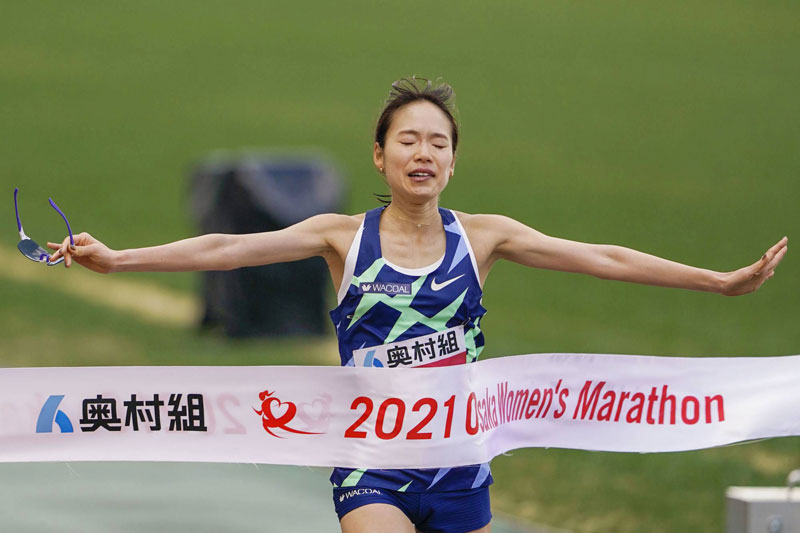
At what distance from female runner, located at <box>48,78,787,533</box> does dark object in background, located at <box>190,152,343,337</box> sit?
28.9 ft

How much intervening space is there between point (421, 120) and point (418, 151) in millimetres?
120

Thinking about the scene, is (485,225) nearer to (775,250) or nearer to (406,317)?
(406,317)

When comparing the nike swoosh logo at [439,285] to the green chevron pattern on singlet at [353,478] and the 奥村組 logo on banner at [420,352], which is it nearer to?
the 奥村組 logo on banner at [420,352]

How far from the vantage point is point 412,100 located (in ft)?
14.6

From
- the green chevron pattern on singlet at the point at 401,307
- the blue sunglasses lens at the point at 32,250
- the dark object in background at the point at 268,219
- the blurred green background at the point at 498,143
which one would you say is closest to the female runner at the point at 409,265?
the green chevron pattern on singlet at the point at 401,307

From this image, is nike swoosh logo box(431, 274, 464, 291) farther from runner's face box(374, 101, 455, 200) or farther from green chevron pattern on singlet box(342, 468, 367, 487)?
green chevron pattern on singlet box(342, 468, 367, 487)

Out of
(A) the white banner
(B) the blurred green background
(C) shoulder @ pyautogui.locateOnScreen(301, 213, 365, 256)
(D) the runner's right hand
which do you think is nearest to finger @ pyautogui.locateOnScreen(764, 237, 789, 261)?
(A) the white banner

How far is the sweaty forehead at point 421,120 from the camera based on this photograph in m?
4.36

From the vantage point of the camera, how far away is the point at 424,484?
4.33 meters

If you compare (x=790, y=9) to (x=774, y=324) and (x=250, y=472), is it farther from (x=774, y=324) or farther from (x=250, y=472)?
(x=250, y=472)

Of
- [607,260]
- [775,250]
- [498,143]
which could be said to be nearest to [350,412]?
[607,260]

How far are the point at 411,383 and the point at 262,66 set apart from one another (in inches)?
1193

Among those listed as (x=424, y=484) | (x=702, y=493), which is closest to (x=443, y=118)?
(x=424, y=484)

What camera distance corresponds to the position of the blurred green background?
14555 millimetres
